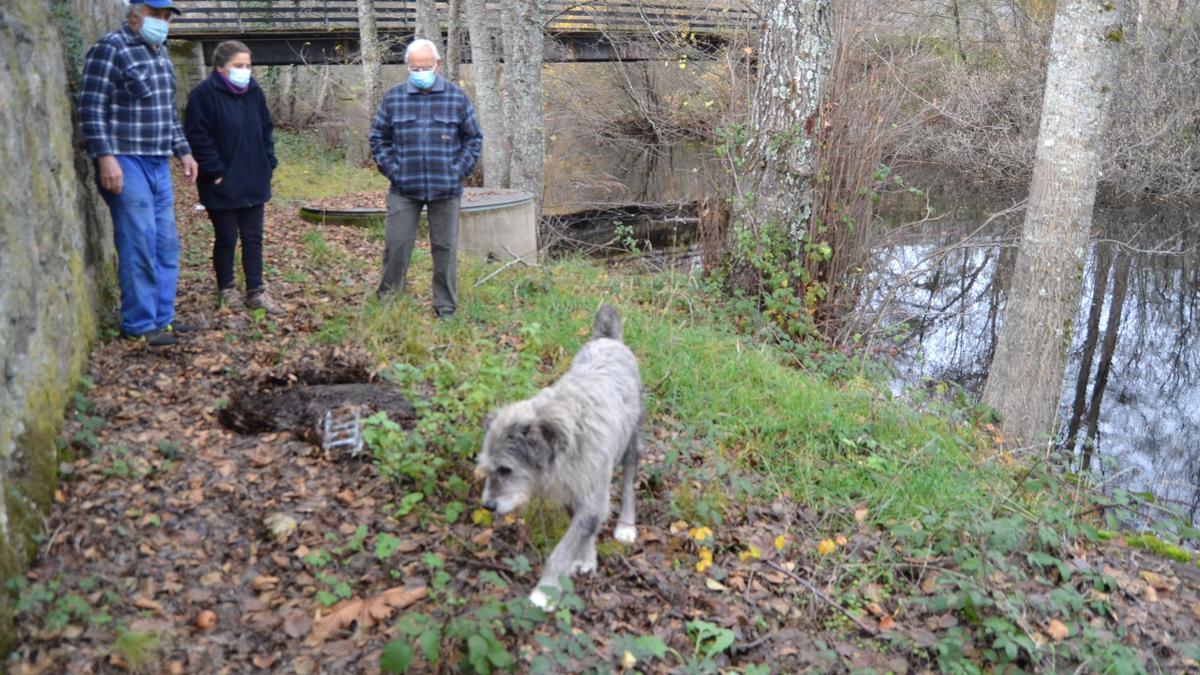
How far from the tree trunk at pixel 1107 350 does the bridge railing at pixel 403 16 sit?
8.39 meters

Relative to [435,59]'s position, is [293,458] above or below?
below

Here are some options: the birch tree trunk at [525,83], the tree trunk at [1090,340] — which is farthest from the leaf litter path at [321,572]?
the birch tree trunk at [525,83]

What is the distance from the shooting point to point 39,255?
→ 4953 mm

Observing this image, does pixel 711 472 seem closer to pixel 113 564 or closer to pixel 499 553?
pixel 499 553

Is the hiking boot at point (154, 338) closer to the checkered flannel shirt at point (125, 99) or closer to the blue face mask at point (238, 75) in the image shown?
the checkered flannel shirt at point (125, 99)

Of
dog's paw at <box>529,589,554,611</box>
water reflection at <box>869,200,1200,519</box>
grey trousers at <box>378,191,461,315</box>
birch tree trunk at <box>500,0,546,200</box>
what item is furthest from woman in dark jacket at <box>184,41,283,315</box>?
birch tree trunk at <box>500,0,546,200</box>

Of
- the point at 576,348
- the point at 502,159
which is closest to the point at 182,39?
the point at 502,159

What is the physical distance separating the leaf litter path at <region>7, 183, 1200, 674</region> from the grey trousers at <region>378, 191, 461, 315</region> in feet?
6.19

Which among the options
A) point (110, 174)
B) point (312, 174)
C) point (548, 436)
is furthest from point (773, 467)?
point (312, 174)

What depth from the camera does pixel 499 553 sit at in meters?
4.56

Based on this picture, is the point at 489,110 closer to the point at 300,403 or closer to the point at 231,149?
the point at 231,149

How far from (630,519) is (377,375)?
2356 millimetres

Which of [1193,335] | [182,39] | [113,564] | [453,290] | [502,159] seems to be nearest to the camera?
[113,564]

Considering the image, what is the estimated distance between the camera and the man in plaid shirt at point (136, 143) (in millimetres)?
5727
